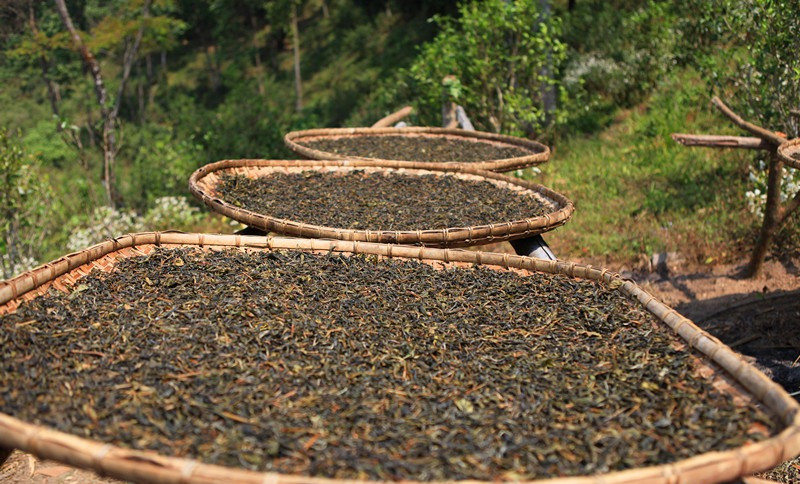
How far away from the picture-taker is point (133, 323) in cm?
181

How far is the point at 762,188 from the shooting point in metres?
5.03

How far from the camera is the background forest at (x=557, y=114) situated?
5367 millimetres

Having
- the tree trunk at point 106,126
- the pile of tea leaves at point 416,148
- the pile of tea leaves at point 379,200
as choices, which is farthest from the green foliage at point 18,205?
the pile of tea leaves at point 379,200

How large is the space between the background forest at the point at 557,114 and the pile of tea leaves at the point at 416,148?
4.78 ft

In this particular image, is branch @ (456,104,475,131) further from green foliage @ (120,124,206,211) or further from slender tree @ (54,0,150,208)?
green foliage @ (120,124,206,211)

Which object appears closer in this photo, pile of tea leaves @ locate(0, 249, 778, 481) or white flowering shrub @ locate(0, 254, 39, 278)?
pile of tea leaves @ locate(0, 249, 778, 481)

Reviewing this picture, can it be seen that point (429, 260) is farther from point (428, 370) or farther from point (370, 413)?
point (370, 413)

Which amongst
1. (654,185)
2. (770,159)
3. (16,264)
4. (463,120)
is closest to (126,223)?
(16,264)

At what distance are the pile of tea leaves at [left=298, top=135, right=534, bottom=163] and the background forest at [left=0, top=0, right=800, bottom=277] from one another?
1.46 m

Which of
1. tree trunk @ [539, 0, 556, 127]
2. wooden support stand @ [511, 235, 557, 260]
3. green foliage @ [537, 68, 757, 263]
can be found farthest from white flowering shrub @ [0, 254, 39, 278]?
tree trunk @ [539, 0, 556, 127]

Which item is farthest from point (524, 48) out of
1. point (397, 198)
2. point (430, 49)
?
point (397, 198)

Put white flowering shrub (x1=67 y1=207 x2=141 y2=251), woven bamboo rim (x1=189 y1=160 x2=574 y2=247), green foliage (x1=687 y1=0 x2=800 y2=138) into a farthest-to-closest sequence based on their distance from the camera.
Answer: white flowering shrub (x1=67 y1=207 x2=141 y2=251) < green foliage (x1=687 y1=0 x2=800 y2=138) < woven bamboo rim (x1=189 y1=160 x2=574 y2=247)

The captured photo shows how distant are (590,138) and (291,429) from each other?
7.23 meters

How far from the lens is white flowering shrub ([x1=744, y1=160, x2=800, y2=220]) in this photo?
4.63 m
